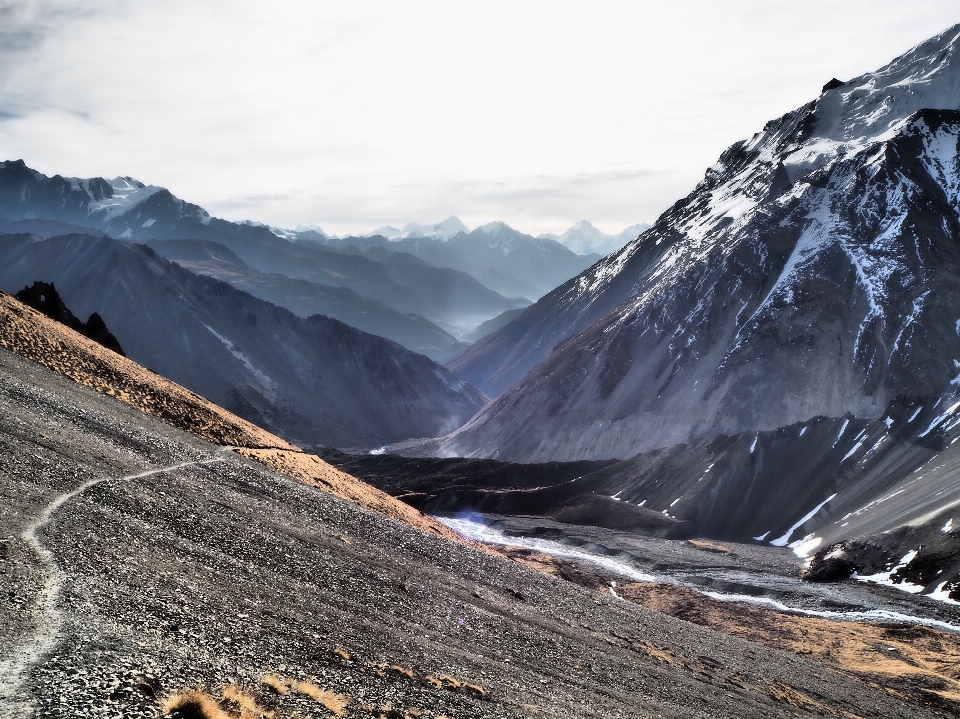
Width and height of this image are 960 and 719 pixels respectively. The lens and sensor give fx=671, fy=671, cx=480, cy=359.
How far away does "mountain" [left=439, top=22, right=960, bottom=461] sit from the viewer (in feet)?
356

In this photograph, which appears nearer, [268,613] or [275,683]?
[275,683]

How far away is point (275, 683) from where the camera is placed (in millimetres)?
13172

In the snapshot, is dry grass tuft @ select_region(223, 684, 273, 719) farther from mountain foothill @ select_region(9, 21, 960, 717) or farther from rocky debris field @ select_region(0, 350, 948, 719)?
mountain foothill @ select_region(9, 21, 960, 717)

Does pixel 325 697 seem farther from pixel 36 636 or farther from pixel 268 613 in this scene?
pixel 36 636

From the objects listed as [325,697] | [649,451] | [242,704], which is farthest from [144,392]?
[649,451]

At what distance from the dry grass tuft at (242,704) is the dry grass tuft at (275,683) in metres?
0.66

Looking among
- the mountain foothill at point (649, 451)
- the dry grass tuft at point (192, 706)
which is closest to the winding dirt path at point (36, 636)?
the mountain foothill at point (649, 451)

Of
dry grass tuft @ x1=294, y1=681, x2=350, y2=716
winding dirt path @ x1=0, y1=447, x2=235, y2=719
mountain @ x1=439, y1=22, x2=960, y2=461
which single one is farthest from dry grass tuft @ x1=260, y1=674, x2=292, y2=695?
mountain @ x1=439, y1=22, x2=960, y2=461

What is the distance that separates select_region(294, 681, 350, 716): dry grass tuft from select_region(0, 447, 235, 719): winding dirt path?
15.1 ft

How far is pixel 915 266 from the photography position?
114750 millimetres

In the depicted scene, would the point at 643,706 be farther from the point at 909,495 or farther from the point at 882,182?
the point at 882,182

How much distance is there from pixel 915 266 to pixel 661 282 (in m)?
50.3

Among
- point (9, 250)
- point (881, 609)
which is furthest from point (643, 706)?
point (9, 250)

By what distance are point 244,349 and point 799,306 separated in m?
120
